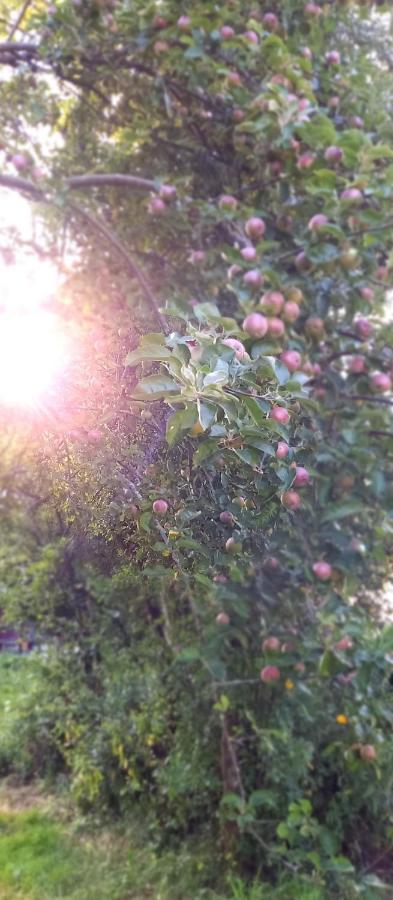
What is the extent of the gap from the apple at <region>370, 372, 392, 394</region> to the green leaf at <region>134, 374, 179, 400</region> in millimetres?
1601

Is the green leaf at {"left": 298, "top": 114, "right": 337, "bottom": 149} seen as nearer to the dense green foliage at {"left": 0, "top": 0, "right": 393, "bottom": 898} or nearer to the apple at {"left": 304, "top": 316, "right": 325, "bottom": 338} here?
the dense green foliage at {"left": 0, "top": 0, "right": 393, "bottom": 898}

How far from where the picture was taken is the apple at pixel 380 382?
220 centimetres

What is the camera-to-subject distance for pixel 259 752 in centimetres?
248

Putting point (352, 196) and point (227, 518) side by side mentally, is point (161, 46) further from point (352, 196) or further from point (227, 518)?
point (227, 518)

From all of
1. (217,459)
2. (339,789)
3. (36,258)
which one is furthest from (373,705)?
(36,258)

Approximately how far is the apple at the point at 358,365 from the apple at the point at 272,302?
42cm

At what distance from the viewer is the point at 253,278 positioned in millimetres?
1993

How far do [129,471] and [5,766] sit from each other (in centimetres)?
350

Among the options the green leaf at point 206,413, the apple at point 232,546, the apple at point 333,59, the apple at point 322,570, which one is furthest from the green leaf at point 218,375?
the apple at point 333,59

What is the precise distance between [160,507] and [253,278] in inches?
50.9

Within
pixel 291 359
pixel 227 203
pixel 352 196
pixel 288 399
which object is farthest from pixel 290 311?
pixel 288 399

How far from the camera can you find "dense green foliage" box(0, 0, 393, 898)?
1.82 metres

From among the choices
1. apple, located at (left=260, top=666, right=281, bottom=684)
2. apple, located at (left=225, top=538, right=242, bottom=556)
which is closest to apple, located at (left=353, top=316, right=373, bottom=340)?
apple, located at (left=260, top=666, right=281, bottom=684)

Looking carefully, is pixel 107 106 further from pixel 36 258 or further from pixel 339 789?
pixel 339 789
